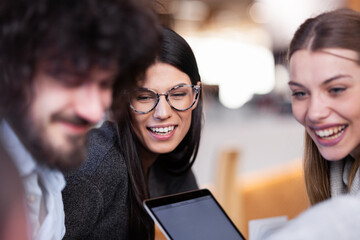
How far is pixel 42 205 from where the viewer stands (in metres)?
0.69

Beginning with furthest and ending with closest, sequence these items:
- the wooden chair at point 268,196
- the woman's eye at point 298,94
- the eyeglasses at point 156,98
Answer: the wooden chair at point 268,196 → the eyeglasses at point 156,98 → the woman's eye at point 298,94

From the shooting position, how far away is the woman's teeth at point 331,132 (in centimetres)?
87

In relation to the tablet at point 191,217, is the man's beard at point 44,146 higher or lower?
higher

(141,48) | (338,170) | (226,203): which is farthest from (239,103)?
(141,48)

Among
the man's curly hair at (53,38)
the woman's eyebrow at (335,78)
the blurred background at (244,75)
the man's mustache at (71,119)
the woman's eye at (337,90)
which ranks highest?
the man's curly hair at (53,38)

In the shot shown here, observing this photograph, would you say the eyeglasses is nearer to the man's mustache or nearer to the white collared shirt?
the white collared shirt

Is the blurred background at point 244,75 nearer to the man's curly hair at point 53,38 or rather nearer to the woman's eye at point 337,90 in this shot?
the woman's eye at point 337,90

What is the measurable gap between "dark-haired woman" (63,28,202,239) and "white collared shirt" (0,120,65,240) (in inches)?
8.4

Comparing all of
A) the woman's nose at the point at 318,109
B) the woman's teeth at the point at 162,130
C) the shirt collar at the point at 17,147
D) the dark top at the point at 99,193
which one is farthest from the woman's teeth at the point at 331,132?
the shirt collar at the point at 17,147

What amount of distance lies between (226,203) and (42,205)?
1.14 m

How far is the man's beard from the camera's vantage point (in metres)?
0.52

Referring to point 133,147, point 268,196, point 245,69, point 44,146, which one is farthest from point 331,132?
point 245,69

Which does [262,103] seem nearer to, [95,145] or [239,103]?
[239,103]

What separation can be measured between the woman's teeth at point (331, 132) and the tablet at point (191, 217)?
0.27 m
